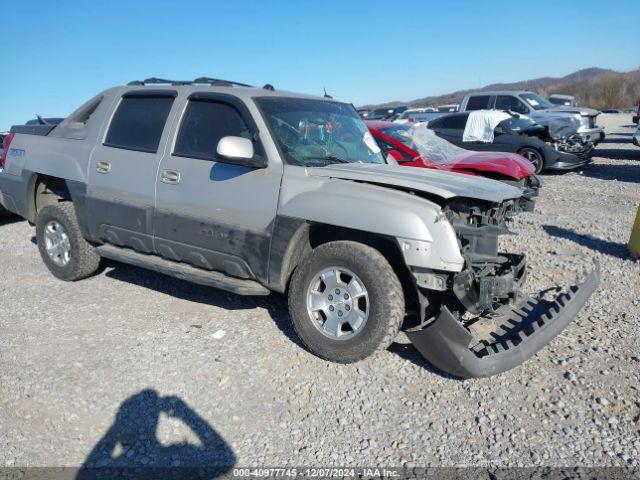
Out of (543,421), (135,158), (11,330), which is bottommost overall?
(543,421)

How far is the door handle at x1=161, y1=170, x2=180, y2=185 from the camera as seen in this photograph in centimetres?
439

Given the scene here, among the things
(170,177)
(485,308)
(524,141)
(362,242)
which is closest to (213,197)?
(170,177)

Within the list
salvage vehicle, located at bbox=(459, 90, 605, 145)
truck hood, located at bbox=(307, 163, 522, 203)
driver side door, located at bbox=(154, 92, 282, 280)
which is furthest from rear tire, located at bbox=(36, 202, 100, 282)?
salvage vehicle, located at bbox=(459, 90, 605, 145)

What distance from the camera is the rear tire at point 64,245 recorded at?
5.22 m

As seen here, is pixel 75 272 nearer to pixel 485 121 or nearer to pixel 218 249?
pixel 218 249

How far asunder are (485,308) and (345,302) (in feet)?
3.20

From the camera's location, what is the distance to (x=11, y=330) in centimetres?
436

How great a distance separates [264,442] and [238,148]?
2.03 m

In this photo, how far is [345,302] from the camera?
3.71 m

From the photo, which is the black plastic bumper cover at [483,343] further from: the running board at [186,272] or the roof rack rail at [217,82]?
the roof rack rail at [217,82]

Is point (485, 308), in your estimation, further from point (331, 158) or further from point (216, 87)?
point (216, 87)

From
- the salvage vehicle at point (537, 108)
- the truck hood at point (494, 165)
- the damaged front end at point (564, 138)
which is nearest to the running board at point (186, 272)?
the truck hood at point (494, 165)

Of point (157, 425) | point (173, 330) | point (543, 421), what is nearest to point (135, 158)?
point (173, 330)

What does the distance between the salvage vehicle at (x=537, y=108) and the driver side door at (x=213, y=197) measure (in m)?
11.4
